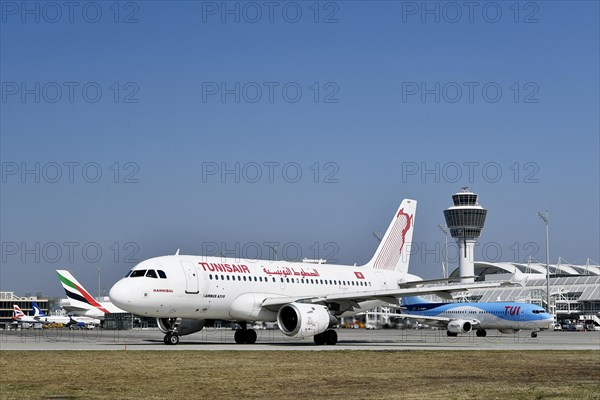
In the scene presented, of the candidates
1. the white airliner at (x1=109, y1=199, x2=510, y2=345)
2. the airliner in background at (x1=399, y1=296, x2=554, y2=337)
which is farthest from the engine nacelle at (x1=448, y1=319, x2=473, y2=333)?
the white airliner at (x1=109, y1=199, x2=510, y2=345)

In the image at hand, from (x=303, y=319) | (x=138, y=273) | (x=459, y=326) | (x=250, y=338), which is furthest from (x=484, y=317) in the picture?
(x=138, y=273)

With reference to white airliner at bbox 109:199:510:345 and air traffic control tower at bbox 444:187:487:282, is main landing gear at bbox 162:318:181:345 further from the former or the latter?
air traffic control tower at bbox 444:187:487:282

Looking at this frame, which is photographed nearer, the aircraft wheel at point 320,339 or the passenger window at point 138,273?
the passenger window at point 138,273

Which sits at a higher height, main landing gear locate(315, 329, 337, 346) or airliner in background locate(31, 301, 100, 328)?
main landing gear locate(315, 329, 337, 346)

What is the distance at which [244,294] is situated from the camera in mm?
44469

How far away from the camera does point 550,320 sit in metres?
72.6

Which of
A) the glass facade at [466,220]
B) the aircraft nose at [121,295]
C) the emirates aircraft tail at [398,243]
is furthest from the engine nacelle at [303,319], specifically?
→ the glass facade at [466,220]

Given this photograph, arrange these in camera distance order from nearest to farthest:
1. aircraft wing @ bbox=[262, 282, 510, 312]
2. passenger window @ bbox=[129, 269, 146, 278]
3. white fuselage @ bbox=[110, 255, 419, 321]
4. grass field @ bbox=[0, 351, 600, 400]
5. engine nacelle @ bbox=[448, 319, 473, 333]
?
grass field @ bbox=[0, 351, 600, 400]
white fuselage @ bbox=[110, 255, 419, 321]
passenger window @ bbox=[129, 269, 146, 278]
aircraft wing @ bbox=[262, 282, 510, 312]
engine nacelle @ bbox=[448, 319, 473, 333]

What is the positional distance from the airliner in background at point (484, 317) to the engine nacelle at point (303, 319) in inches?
1224

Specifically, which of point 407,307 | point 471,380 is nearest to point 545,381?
point 471,380

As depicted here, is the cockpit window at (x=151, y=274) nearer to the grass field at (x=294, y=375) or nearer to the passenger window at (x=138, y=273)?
the passenger window at (x=138, y=273)

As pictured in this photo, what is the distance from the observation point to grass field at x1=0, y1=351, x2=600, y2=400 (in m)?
18.1

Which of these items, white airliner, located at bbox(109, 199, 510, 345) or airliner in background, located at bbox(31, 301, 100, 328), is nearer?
white airliner, located at bbox(109, 199, 510, 345)

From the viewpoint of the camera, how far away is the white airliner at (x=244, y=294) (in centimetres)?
4091
